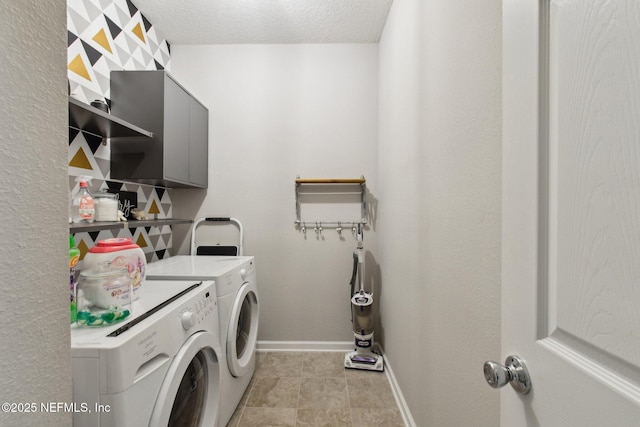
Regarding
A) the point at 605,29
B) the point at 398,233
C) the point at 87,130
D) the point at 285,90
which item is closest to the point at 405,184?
the point at 398,233

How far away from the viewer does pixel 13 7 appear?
0.33m

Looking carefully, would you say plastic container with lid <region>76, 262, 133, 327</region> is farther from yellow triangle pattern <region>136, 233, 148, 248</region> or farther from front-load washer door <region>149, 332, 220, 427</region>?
yellow triangle pattern <region>136, 233, 148, 248</region>

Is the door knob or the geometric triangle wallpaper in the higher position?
the geometric triangle wallpaper

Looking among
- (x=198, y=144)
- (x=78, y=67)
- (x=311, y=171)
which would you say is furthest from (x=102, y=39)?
(x=311, y=171)

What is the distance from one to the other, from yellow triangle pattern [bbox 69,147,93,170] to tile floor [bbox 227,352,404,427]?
1.64m

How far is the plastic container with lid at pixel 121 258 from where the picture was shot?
988mm

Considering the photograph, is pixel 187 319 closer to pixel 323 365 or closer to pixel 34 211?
pixel 34 211

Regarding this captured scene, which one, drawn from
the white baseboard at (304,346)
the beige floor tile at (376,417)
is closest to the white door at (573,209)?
the beige floor tile at (376,417)

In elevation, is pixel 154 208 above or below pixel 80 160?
below

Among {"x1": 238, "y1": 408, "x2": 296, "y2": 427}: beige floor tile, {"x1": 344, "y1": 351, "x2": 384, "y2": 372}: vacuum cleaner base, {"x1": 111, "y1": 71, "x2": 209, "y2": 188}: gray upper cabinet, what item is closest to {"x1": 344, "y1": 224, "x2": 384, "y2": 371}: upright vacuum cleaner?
{"x1": 344, "y1": 351, "x2": 384, "y2": 372}: vacuum cleaner base

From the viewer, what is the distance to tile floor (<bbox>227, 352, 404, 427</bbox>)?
1403mm

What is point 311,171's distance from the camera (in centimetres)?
214

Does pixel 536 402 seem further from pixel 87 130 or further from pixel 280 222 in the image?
pixel 87 130

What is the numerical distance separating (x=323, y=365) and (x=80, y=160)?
206 centimetres
